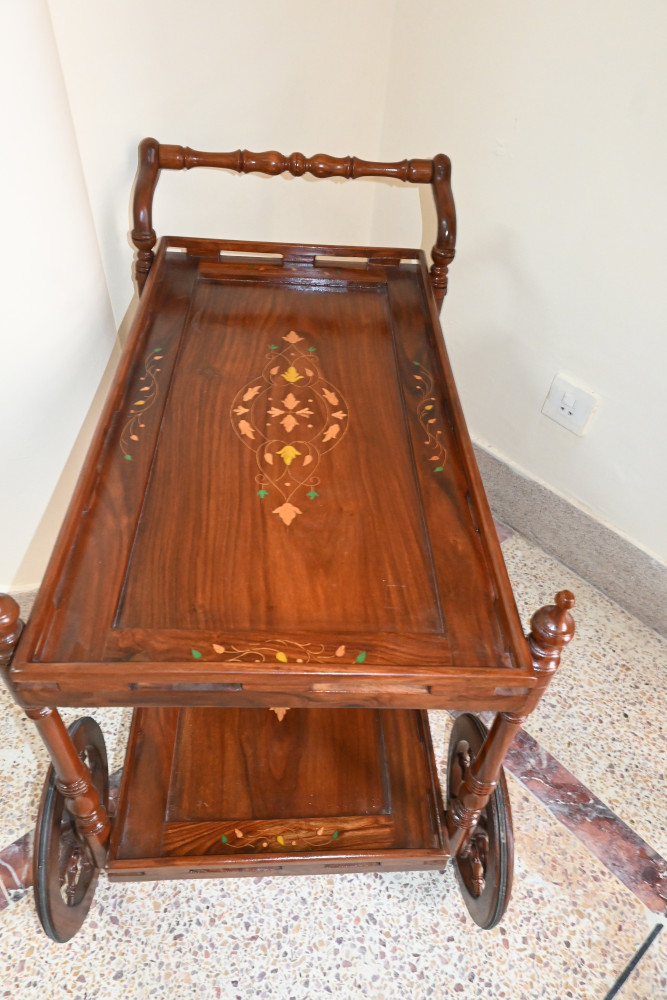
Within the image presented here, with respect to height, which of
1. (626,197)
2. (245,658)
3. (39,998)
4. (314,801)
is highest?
(626,197)

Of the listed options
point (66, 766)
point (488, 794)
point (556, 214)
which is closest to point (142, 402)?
point (66, 766)

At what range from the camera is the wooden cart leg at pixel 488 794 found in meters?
0.80

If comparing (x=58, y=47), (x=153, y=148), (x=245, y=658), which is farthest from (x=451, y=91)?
(x=245, y=658)

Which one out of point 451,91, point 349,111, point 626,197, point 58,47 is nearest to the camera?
point 58,47

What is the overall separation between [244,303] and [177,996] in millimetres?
1137

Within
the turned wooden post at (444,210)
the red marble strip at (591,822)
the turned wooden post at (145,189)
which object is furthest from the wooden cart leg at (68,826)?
the turned wooden post at (444,210)

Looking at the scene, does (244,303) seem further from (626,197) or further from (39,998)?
(39,998)

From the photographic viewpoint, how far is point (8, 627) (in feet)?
2.41

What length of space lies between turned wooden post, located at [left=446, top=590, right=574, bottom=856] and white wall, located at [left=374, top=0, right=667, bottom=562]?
0.74 metres

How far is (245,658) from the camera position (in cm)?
80

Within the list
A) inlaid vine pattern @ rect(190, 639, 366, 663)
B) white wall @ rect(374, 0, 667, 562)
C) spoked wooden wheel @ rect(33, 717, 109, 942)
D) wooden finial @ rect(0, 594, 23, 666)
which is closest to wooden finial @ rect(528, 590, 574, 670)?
inlaid vine pattern @ rect(190, 639, 366, 663)

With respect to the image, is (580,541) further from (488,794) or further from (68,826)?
(68,826)

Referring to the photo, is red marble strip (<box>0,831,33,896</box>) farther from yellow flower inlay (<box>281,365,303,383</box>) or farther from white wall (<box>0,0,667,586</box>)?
yellow flower inlay (<box>281,365,303,383</box>)

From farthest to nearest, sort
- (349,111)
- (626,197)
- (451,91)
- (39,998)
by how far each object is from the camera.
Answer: (349,111), (451,91), (626,197), (39,998)
